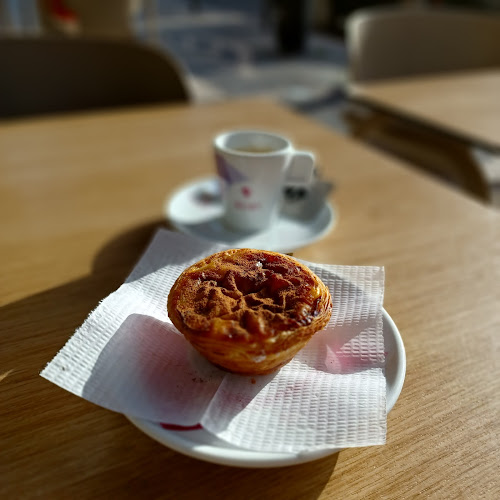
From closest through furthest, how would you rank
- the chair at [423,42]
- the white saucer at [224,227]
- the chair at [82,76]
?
the white saucer at [224,227]
the chair at [82,76]
the chair at [423,42]

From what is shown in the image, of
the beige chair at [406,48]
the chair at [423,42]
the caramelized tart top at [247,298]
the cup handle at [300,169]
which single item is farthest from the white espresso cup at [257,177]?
the chair at [423,42]

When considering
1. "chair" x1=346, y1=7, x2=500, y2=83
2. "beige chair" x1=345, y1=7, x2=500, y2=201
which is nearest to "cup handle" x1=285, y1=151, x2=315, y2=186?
"beige chair" x1=345, y1=7, x2=500, y2=201

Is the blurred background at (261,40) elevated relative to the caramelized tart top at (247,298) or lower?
lower

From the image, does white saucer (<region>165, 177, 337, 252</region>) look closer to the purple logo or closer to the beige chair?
the purple logo

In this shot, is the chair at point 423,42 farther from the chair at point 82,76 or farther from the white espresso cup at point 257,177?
the white espresso cup at point 257,177

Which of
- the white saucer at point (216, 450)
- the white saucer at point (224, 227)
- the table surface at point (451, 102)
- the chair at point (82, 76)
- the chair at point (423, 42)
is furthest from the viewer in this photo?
the chair at point (423, 42)

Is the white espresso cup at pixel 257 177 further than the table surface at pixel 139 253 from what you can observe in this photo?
Yes

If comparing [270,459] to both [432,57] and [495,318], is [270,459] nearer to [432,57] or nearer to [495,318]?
[495,318]

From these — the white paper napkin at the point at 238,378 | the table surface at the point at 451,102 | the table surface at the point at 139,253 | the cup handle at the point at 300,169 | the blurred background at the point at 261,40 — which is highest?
the cup handle at the point at 300,169
